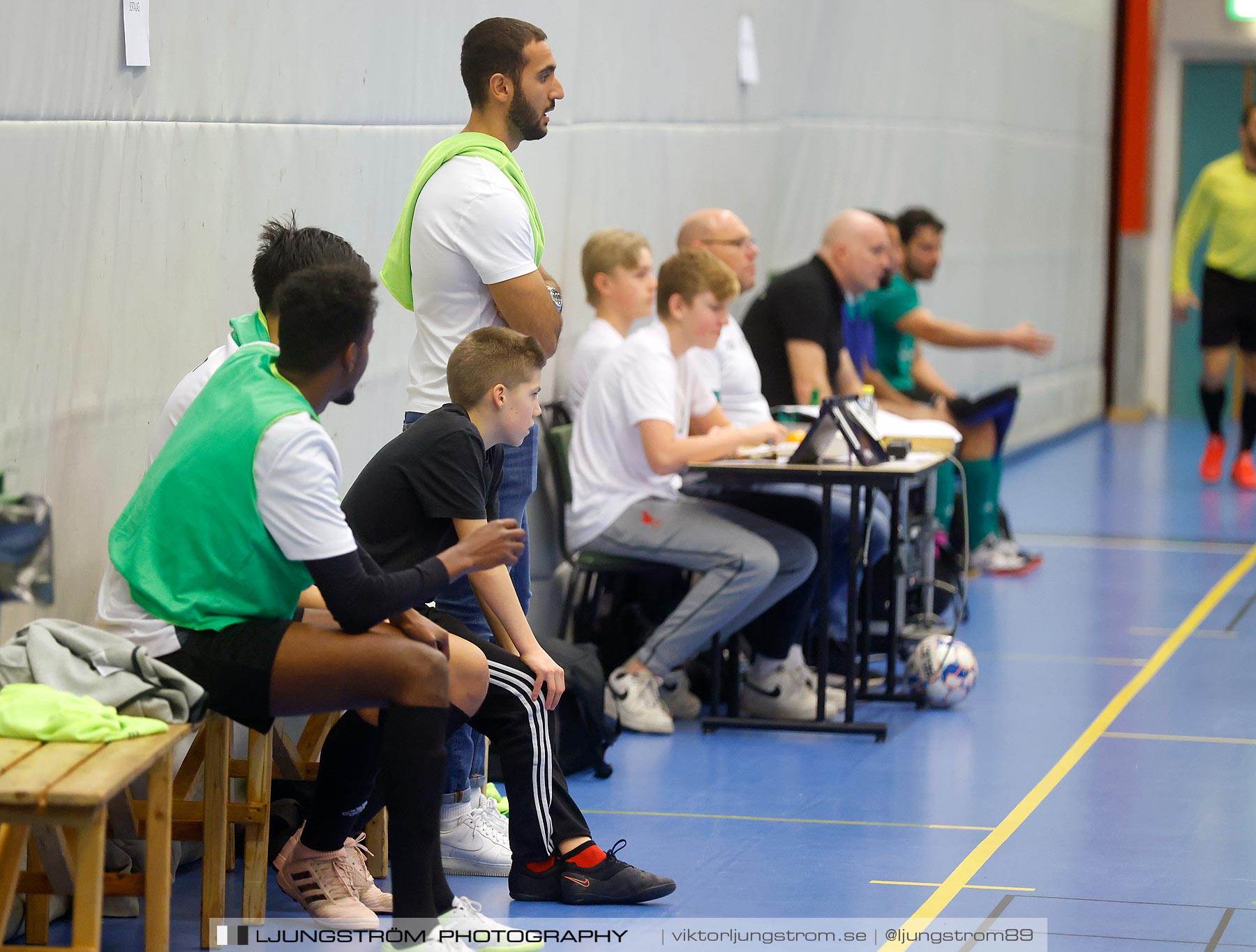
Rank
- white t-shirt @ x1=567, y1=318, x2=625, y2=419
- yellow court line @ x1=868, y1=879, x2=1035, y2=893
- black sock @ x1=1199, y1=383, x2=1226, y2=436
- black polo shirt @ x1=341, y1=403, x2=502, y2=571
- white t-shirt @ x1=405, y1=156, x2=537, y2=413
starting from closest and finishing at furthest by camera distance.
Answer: black polo shirt @ x1=341, y1=403, x2=502, y2=571 → yellow court line @ x1=868, y1=879, x2=1035, y2=893 → white t-shirt @ x1=405, y1=156, x2=537, y2=413 → white t-shirt @ x1=567, y1=318, x2=625, y2=419 → black sock @ x1=1199, y1=383, x2=1226, y2=436

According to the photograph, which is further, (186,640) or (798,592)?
(798,592)

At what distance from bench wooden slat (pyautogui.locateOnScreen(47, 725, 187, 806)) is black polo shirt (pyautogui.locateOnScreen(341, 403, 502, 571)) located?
59 cm

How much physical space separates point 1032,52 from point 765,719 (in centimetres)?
726

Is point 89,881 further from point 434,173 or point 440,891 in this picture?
point 434,173

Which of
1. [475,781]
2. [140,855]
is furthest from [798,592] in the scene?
[140,855]

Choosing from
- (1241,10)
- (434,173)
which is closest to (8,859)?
(434,173)

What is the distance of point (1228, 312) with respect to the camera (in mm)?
10070

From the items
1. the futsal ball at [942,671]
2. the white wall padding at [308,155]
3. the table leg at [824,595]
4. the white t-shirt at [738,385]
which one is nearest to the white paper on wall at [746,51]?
the white wall padding at [308,155]

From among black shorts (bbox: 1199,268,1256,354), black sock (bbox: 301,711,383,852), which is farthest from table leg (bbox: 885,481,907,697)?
black shorts (bbox: 1199,268,1256,354)

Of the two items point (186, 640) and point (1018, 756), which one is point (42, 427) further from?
point (1018, 756)

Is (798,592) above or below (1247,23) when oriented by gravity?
below

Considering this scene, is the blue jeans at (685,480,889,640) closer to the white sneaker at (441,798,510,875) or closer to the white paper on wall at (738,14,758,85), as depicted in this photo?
the white sneaker at (441,798,510,875)

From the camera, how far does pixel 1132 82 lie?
42.1 feet

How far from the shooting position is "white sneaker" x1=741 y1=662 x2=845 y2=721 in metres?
5.15
